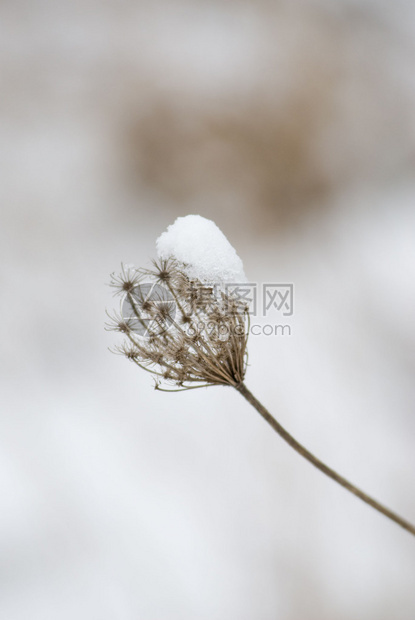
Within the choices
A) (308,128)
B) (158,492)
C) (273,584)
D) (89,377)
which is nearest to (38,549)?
(158,492)

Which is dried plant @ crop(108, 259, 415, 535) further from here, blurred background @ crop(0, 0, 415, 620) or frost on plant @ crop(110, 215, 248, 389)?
blurred background @ crop(0, 0, 415, 620)

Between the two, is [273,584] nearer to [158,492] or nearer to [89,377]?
[158,492]

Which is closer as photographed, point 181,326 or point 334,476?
point 334,476

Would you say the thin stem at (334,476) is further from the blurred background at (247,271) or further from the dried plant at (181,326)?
the blurred background at (247,271)

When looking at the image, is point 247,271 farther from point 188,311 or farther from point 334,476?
point 334,476

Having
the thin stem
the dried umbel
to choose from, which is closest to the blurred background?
the dried umbel

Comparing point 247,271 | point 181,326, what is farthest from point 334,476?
point 247,271
